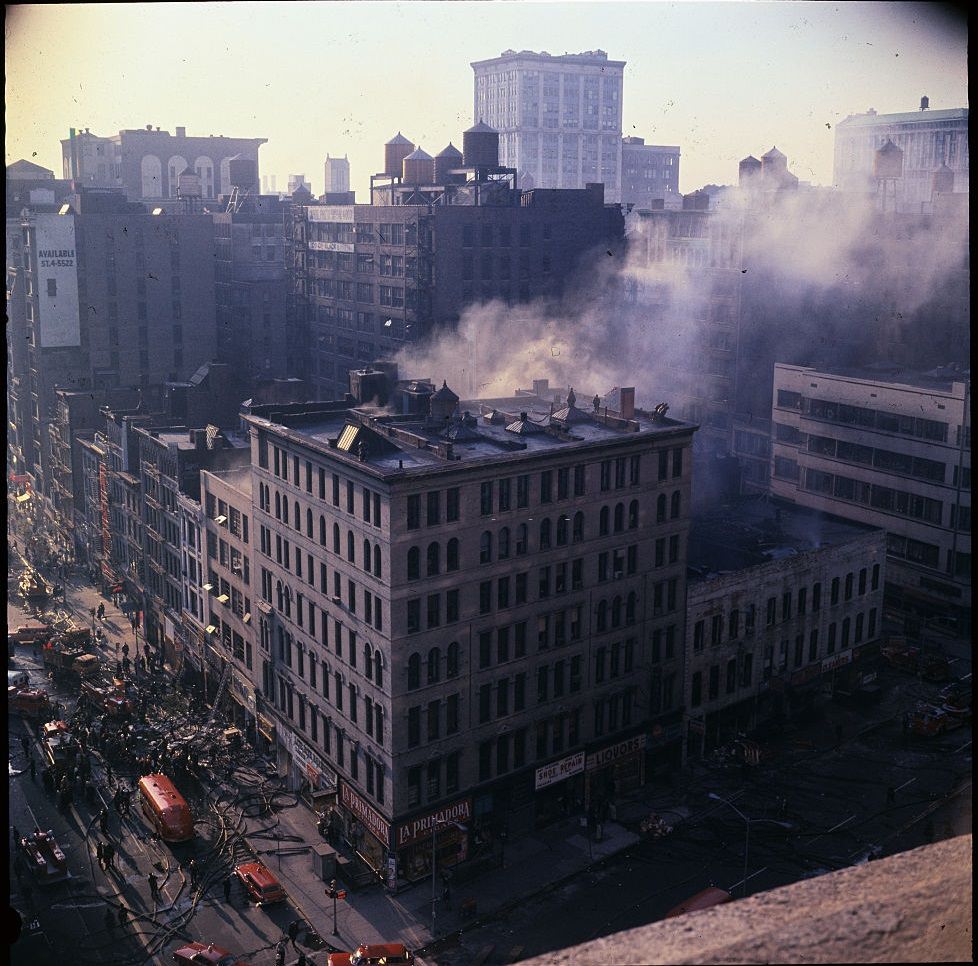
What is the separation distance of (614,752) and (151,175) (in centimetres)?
12826

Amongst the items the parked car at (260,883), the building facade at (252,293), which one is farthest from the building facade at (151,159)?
the parked car at (260,883)

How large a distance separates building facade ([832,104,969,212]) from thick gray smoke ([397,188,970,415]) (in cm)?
3442

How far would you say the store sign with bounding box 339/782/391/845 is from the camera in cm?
4419

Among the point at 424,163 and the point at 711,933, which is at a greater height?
the point at 424,163

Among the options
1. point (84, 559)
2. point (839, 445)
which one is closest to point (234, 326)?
point (84, 559)

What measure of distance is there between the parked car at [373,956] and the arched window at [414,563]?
12926 mm

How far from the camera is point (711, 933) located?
16.0 ft

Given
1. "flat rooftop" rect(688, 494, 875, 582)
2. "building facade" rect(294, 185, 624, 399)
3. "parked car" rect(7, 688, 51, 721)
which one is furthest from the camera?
"building facade" rect(294, 185, 624, 399)

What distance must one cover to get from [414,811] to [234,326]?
78.8 meters

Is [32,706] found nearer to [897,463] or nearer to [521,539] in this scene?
[521,539]

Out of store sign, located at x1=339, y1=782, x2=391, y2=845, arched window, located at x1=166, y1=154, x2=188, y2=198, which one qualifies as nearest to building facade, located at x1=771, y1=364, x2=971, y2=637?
store sign, located at x1=339, y1=782, x2=391, y2=845

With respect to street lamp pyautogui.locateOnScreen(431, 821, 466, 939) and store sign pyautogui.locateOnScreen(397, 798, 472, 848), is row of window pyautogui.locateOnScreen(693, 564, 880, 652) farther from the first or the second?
street lamp pyautogui.locateOnScreen(431, 821, 466, 939)

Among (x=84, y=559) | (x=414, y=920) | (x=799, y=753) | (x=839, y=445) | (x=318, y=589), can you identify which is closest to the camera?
(x=414, y=920)

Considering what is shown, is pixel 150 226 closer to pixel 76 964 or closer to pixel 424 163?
pixel 424 163
